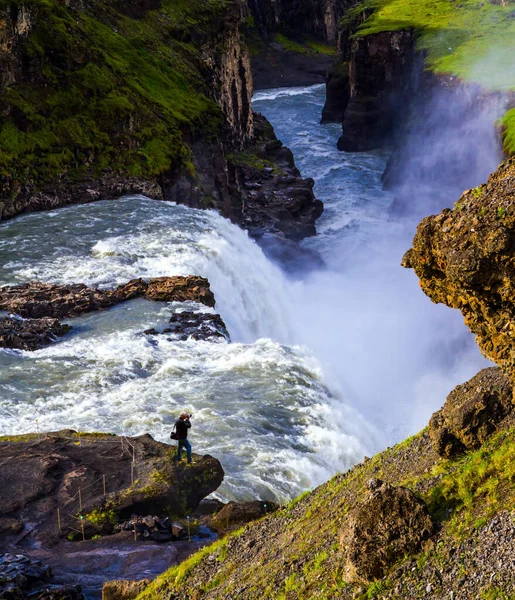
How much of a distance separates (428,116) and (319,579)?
77.5 meters

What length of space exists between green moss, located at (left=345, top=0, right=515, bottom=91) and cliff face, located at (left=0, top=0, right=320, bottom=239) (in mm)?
25508

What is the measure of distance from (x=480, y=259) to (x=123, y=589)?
9056 millimetres

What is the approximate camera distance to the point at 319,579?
1104 centimetres

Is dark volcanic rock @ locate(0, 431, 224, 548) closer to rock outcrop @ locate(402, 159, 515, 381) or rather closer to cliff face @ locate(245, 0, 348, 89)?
rock outcrop @ locate(402, 159, 515, 381)

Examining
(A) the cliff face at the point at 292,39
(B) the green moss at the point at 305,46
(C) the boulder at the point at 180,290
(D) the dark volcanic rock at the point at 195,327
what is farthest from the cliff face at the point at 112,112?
(B) the green moss at the point at 305,46

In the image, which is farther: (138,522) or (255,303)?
(255,303)

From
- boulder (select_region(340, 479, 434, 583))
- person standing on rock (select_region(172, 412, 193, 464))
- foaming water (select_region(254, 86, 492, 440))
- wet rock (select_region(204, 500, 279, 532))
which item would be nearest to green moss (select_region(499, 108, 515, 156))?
foaming water (select_region(254, 86, 492, 440))

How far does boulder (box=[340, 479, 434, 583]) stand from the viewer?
10.3 m

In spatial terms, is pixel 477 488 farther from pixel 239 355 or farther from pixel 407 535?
pixel 239 355

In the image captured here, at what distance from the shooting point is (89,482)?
18.4 metres

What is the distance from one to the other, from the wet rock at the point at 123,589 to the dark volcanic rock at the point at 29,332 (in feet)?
48.3

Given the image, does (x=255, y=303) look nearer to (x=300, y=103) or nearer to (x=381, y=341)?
(x=381, y=341)

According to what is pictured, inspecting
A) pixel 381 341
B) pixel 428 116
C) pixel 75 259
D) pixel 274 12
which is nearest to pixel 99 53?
pixel 75 259

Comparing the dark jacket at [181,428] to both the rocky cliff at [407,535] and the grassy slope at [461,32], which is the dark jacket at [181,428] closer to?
the rocky cliff at [407,535]
